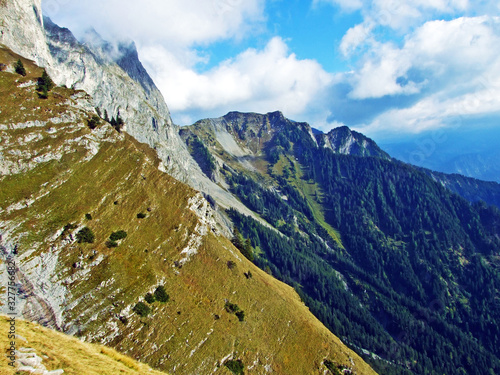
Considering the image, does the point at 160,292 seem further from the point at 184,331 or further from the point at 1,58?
the point at 1,58

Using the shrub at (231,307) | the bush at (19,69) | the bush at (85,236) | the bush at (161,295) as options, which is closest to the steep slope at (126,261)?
the bush at (85,236)

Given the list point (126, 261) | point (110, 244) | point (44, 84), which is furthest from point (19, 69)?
point (126, 261)

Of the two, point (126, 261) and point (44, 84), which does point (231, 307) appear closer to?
point (126, 261)

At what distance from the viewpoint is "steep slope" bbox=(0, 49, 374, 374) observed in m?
63.9

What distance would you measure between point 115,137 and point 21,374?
10009cm

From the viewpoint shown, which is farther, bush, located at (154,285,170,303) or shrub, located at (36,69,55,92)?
shrub, located at (36,69,55,92)

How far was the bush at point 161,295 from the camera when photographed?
7038cm

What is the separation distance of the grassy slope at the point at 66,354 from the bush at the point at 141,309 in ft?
138

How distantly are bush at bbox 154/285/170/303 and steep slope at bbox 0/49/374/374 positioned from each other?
1.60ft

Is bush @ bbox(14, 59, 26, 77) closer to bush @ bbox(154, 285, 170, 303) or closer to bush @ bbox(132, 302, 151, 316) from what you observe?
bush @ bbox(154, 285, 170, 303)

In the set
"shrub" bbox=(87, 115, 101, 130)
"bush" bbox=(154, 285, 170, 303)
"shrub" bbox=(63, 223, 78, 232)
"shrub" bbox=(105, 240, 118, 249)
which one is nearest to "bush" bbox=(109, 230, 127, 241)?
"shrub" bbox=(105, 240, 118, 249)

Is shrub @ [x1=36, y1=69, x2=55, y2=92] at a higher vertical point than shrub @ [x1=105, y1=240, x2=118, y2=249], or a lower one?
higher

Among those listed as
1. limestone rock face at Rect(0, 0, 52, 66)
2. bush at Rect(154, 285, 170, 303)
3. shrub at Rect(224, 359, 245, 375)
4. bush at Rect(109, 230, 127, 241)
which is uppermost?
limestone rock face at Rect(0, 0, 52, 66)

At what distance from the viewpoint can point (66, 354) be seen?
72.8 feet
